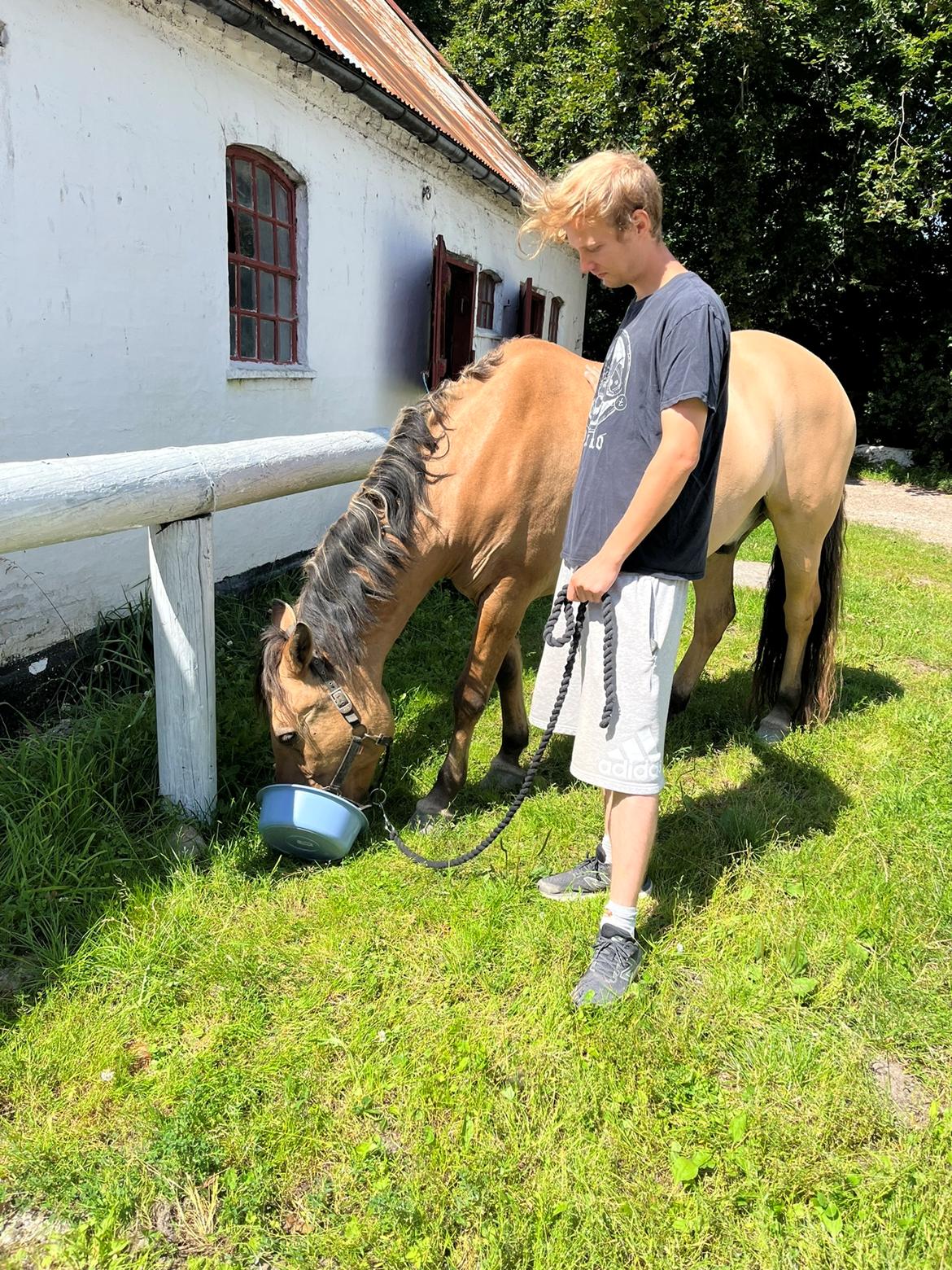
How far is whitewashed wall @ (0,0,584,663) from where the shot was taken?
3.55 m

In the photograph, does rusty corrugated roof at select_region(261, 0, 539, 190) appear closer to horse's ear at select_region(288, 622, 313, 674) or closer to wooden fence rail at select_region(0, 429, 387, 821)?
wooden fence rail at select_region(0, 429, 387, 821)

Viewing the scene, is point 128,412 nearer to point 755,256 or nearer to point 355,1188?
point 355,1188

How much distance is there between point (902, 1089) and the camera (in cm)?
203

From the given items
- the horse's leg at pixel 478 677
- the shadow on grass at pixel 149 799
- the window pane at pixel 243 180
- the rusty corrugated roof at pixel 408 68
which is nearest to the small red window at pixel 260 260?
the window pane at pixel 243 180

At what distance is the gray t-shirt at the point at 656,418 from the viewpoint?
6.30 ft

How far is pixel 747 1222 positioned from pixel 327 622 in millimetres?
1931

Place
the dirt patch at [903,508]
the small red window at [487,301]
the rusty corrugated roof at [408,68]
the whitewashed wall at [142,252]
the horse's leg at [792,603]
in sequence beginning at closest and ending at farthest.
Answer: the whitewashed wall at [142,252], the horse's leg at [792,603], the rusty corrugated roof at [408,68], the small red window at [487,301], the dirt patch at [903,508]

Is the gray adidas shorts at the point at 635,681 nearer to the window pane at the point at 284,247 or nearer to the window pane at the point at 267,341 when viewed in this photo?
the window pane at the point at 267,341

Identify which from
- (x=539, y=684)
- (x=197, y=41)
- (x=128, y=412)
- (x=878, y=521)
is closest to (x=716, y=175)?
(x=878, y=521)

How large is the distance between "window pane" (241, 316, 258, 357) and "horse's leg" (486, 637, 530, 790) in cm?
314

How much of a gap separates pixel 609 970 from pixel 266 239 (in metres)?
5.10

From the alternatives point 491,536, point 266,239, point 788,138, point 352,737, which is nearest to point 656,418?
point 491,536

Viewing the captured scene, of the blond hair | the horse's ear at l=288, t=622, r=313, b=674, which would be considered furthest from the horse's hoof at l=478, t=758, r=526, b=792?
the blond hair

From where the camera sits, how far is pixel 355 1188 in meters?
1.73
